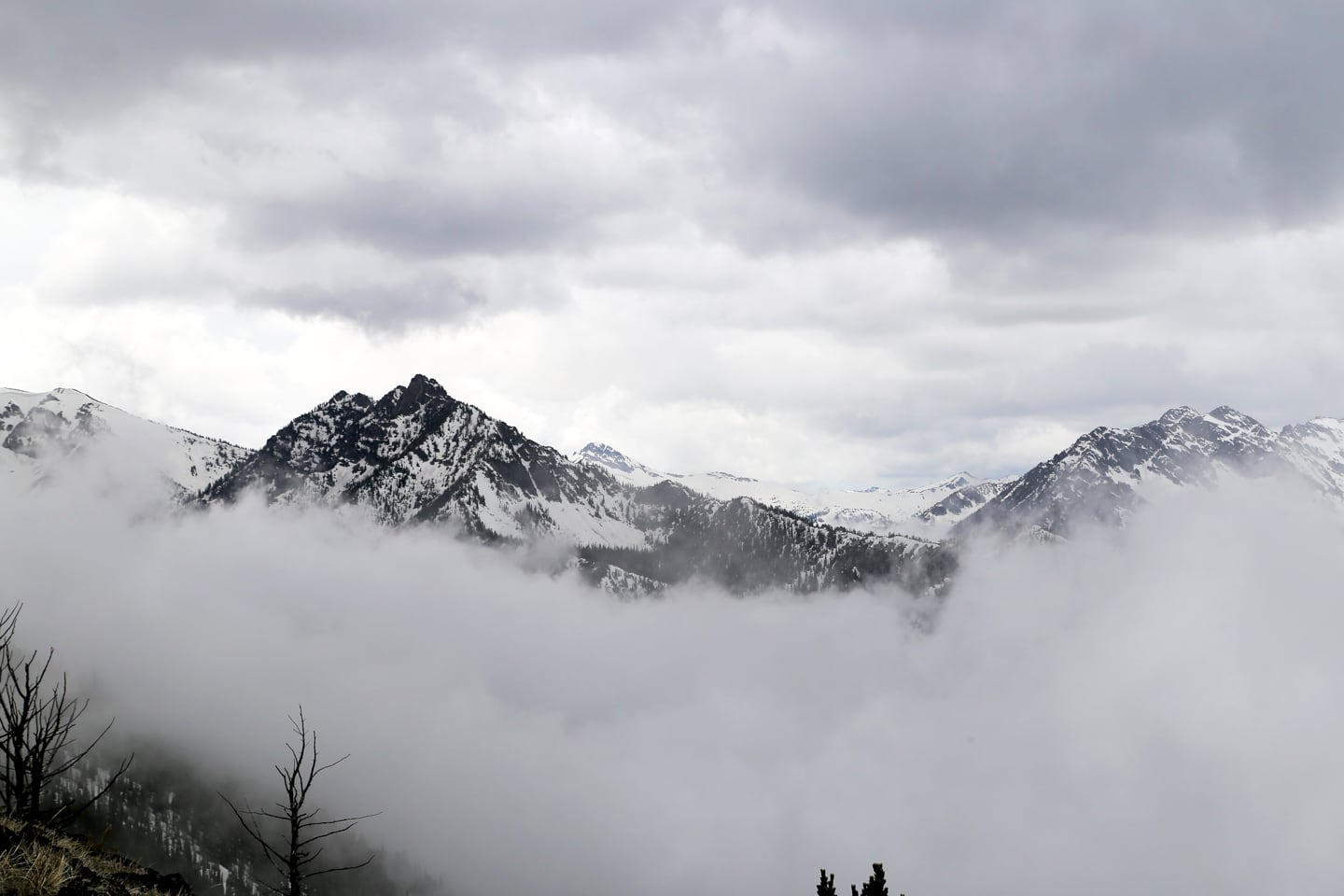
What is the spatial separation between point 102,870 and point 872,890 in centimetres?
2650

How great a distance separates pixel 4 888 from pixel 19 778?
16580 mm

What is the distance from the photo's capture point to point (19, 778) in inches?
1123

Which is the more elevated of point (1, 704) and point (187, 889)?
point (1, 704)

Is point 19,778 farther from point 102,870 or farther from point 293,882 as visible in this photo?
point 293,882

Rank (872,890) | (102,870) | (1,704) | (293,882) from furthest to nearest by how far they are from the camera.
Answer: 1. (872,890)
2. (1,704)
3. (293,882)
4. (102,870)

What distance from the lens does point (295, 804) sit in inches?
1051

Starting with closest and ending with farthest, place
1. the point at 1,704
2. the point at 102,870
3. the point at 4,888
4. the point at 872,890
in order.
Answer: the point at 4,888
the point at 102,870
the point at 1,704
the point at 872,890

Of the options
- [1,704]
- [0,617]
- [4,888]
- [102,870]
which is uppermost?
[0,617]

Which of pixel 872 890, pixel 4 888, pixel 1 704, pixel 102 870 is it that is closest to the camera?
pixel 4 888

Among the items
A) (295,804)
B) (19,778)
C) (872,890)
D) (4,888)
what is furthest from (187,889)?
(872,890)

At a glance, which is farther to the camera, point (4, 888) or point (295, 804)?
point (295, 804)

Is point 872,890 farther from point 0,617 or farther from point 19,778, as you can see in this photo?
point 0,617

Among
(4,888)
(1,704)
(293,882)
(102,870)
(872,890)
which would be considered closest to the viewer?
(4,888)

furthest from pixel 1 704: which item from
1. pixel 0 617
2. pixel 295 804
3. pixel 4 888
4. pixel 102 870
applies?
pixel 4 888
